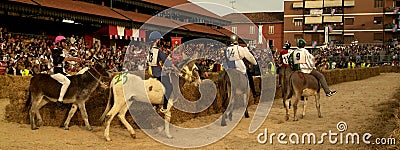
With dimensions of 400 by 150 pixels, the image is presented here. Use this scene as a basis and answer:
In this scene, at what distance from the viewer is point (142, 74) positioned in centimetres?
1045

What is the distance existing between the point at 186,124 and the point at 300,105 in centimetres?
559

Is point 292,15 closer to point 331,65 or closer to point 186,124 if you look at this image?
point 331,65

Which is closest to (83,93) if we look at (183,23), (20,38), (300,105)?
(300,105)

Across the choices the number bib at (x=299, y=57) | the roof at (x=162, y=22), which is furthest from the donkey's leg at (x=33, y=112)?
the roof at (x=162, y=22)

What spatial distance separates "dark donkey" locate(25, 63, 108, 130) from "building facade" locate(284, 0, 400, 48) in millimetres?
65321

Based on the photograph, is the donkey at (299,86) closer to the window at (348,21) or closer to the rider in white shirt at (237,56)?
the rider in white shirt at (237,56)

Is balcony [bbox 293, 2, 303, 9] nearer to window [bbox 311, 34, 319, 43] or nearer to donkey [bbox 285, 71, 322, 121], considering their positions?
window [bbox 311, 34, 319, 43]

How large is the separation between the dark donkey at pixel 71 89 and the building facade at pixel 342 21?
65321mm

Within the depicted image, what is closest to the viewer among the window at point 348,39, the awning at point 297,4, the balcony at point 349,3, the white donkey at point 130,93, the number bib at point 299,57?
the white donkey at point 130,93

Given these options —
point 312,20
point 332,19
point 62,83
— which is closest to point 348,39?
point 332,19

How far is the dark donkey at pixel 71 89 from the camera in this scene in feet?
36.0

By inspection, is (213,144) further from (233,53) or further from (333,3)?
(333,3)

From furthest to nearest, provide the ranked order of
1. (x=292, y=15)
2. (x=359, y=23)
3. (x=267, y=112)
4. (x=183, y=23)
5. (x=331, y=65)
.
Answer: (x=292, y=15) → (x=359, y=23) → (x=331, y=65) → (x=183, y=23) → (x=267, y=112)

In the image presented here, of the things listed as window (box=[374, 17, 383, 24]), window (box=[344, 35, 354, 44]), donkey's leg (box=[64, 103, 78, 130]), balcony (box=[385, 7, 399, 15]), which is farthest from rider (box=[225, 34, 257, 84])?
window (box=[374, 17, 383, 24])
